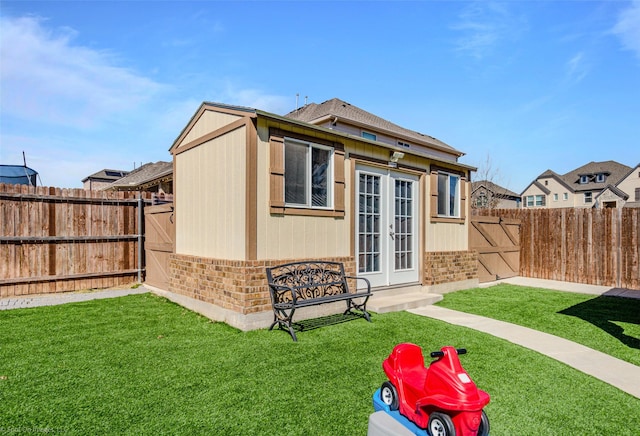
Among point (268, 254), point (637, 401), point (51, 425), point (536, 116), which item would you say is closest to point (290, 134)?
point (268, 254)

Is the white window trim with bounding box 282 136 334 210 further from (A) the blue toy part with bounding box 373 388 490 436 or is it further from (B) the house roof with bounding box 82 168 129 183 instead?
(B) the house roof with bounding box 82 168 129 183

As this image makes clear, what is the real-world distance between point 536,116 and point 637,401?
566 inches

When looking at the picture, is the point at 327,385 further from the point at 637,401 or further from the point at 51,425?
the point at 637,401

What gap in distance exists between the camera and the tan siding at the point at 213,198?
17.5 feet

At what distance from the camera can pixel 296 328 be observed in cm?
516

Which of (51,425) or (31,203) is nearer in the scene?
(51,425)

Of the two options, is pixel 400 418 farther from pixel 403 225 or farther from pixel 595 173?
pixel 595 173

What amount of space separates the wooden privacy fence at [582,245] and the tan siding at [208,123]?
31.3 feet

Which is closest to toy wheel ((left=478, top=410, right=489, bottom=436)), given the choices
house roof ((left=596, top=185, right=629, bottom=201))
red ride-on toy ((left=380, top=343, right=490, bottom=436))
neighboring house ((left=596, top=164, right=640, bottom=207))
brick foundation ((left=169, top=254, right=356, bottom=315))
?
red ride-on toy ((left=380, top=343, right=490, bottom=436))

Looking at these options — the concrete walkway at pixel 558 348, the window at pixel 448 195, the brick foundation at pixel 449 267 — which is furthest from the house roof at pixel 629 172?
the concrete walkway at pixel 558 348

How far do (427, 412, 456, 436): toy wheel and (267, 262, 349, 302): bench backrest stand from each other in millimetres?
3041

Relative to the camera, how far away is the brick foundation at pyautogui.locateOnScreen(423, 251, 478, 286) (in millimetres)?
7931

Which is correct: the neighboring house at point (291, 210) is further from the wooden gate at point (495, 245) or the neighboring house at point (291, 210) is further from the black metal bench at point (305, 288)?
the wooden gate at point (495, 245)

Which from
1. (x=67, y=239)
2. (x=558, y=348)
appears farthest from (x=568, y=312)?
(x=67, y=239)
